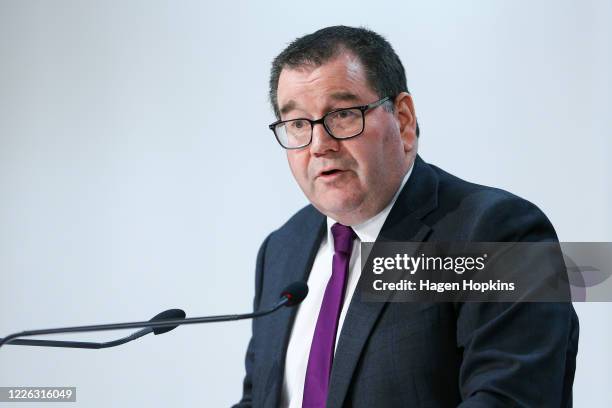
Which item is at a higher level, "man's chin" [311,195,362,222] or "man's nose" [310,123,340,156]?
"man's nose" [310,123,340,156]

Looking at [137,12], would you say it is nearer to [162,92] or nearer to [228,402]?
[162,92]

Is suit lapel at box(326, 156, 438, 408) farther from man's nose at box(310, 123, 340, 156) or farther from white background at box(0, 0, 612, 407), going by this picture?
white background at box(0, 0, 612, 407)

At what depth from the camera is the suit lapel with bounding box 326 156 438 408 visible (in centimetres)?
192

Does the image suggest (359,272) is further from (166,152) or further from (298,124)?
(166,152)

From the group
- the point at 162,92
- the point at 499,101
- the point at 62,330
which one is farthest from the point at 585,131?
the point at 62,330

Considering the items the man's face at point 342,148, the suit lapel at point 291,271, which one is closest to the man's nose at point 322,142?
the man's face at point 342,148

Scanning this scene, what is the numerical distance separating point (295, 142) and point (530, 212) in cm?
60

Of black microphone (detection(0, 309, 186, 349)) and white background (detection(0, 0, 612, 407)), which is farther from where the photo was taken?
white background (detection(0, 0, 612, 407))

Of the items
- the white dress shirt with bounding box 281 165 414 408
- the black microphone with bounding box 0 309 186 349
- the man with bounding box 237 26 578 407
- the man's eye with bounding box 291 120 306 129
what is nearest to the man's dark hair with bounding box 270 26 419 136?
the man with bounding box 237 26 578 407

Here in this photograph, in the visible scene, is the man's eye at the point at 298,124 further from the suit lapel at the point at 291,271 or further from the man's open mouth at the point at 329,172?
the suit lapel at the point at 291,271

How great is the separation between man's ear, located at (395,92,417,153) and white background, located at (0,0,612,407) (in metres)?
0.76

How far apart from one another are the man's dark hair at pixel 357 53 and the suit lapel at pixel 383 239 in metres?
0.24

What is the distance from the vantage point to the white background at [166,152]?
2912mm

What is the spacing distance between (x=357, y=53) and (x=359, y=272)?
55 cm
